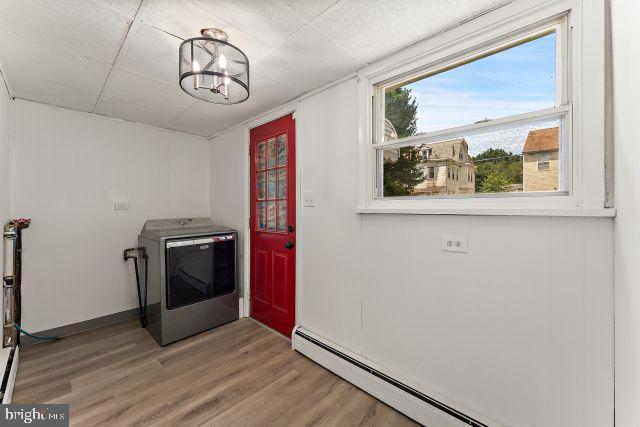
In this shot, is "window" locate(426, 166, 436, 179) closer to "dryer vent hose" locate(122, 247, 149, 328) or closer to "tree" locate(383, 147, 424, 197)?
"tree" locate(383, 147, 424, 197)

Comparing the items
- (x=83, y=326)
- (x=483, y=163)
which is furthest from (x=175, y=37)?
(x=83, y=326)

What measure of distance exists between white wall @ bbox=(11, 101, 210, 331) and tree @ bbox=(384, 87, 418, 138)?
276cm

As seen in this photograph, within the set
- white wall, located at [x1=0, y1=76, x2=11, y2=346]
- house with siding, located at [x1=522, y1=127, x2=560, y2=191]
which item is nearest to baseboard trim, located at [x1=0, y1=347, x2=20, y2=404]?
white wall, located at [x1=0, y1=76, x2=11, y2=346]

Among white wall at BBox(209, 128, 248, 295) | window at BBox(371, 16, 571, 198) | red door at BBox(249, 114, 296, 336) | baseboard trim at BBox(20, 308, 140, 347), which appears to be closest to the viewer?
window at BBox(371, 16, 571, 198)

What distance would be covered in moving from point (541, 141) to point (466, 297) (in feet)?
3.02

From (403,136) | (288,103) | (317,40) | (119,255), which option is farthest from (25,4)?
(119,255)

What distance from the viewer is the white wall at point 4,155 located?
2.04 metres

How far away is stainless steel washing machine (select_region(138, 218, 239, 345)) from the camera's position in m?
2.52

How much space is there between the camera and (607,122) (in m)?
1.14

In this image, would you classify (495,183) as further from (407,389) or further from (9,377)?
(9,377)

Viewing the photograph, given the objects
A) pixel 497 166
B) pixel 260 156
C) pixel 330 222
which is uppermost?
pixel 260 156

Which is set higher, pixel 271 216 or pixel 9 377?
pixel 271 216

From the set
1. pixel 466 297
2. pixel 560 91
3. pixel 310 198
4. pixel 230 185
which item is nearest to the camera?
pixel 560 91

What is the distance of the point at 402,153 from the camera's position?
193cm
